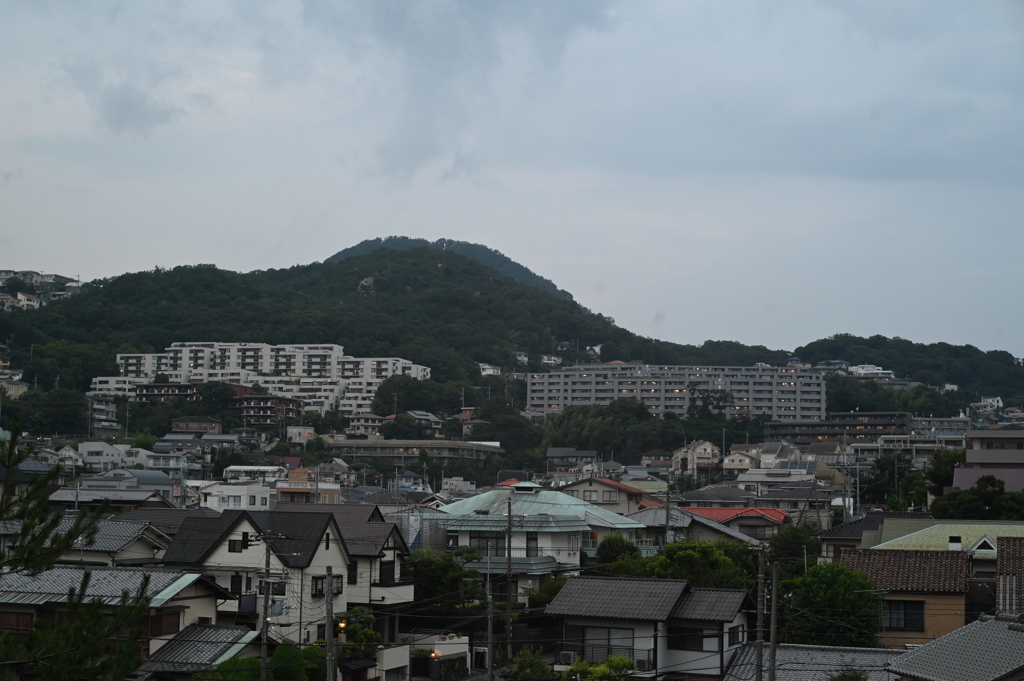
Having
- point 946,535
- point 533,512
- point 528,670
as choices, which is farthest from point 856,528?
point 528,670

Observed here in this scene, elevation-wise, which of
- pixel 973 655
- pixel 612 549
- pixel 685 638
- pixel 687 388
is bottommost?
pixel 612 549

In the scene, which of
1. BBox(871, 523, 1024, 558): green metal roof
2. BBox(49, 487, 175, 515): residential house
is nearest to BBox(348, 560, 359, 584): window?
BBox(871, 523, 1024, 558): green metal roof

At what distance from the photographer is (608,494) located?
53.2 metres

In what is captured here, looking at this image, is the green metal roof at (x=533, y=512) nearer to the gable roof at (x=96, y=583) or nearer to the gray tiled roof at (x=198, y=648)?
the gray tiled roof at (x=198, y=648)

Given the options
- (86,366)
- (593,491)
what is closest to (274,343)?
(86,366)

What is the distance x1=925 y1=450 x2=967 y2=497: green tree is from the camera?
43.9 metres

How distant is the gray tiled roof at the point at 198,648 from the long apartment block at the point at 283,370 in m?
98.5

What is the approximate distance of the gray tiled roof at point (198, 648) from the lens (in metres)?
17.6

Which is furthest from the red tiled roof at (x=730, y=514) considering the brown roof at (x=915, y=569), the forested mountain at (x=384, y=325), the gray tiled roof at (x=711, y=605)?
the forested mountain at (x=384, y=325)

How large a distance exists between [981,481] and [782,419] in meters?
87.2

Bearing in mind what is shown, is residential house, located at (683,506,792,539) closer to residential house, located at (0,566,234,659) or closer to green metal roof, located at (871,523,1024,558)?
green metal roof, located at (871,523,1024,558)

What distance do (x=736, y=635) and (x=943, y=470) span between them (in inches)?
1045

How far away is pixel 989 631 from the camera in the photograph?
14133 mm

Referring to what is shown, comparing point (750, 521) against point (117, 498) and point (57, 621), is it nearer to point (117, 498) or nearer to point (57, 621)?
point (117, 498)
